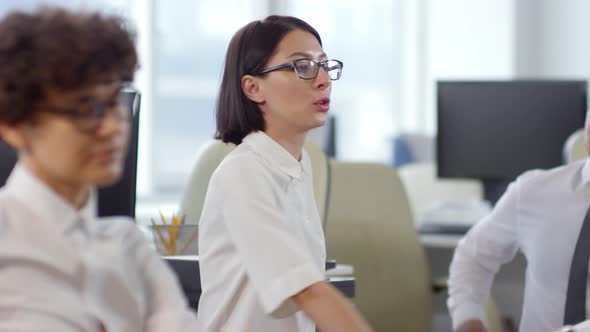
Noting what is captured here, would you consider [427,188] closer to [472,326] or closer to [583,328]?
[472,326]

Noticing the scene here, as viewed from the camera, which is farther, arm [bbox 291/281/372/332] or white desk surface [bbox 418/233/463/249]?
white desk surface [bbox 418/233/463/249]

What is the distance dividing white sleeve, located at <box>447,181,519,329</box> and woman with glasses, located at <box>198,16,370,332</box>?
0.51 meters

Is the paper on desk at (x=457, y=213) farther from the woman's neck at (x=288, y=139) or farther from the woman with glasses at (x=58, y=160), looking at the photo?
the woman with glasses at (x=58, y=160)

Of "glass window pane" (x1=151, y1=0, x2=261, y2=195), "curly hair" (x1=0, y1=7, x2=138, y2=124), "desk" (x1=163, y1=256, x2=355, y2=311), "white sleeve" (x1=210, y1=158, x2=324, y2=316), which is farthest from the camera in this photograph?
"glass window pane" (x1=151, y1=0, x2=261, y2=195)

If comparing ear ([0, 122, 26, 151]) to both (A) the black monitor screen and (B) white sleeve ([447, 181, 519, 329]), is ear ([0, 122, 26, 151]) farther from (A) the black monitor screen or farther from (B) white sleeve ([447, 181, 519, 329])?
(A) the black monitor screen

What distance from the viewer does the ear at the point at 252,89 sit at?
170 cm

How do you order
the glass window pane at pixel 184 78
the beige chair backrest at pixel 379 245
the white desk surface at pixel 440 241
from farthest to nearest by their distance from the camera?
the glass window pane at pixel 184 78
the white desk surface at pixel 440 241
the beige chair backrest at pixel 379 245

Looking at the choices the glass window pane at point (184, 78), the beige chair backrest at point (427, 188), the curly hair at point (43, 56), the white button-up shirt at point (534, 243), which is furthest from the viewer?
the glass window pane at point (184, 78)

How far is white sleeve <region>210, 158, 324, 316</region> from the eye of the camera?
1318mm

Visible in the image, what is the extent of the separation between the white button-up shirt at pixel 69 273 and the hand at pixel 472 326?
1109mm

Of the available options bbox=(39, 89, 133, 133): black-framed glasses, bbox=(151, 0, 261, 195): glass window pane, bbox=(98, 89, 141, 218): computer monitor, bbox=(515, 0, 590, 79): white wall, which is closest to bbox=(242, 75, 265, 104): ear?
bbox=(98, 89, 141, 218): computer monitor

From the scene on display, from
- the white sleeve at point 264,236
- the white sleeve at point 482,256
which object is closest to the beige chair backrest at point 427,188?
the white sleeve at point 482,256

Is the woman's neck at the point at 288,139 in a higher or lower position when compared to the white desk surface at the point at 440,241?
higher

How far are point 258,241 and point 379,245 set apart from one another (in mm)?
1579
